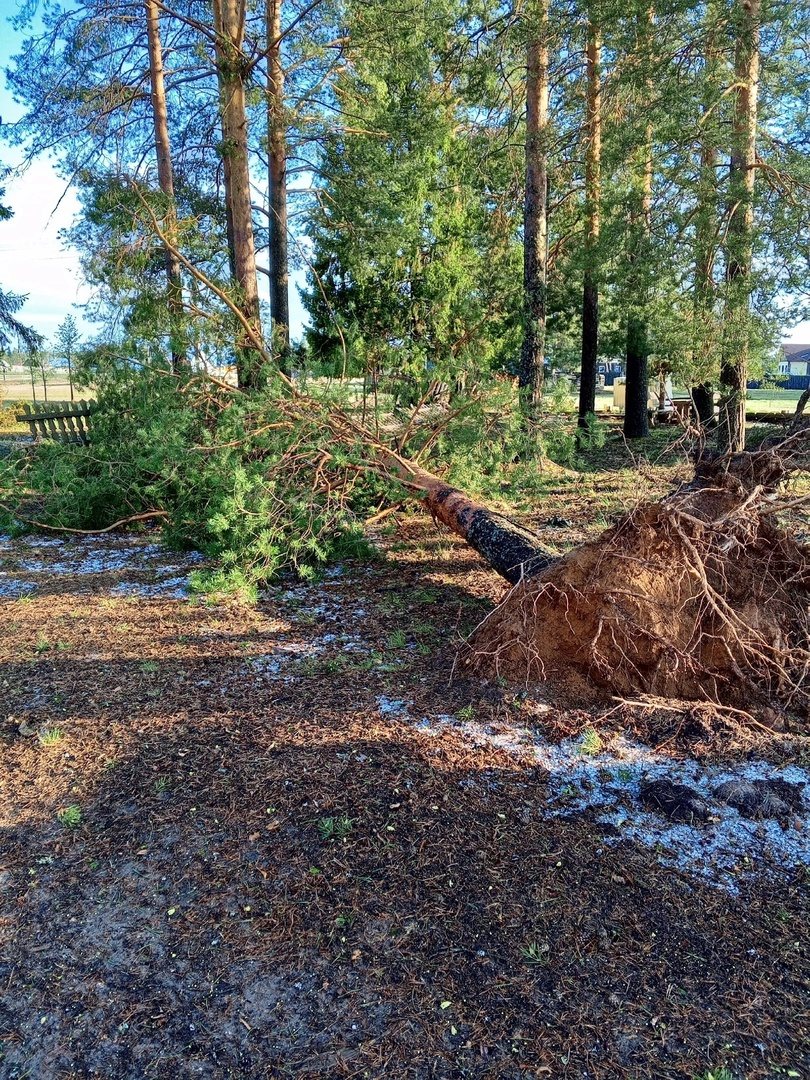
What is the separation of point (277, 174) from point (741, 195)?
7.02 m

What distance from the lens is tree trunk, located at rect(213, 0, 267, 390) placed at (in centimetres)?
703

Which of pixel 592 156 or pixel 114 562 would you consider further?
pixel 592 156

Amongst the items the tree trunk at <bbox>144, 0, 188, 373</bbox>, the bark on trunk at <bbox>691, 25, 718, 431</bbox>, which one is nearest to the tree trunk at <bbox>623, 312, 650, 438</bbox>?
the bark on trunk at <bbox>691, 25, 718, 431</bbox>

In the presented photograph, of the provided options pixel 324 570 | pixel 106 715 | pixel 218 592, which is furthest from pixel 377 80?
pixel 106 715

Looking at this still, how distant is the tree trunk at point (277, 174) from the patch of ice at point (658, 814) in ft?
22.5

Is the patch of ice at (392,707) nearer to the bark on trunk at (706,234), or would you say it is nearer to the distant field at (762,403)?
the bark on trunk at (706,234)

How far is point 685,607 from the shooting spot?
364cm

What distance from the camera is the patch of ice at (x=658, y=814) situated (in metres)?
2.47

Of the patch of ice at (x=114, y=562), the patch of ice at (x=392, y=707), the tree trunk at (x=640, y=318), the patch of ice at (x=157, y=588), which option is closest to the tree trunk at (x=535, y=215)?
the tree trunk at (x=640, y=318)

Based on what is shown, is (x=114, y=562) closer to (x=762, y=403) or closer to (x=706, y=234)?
(x=706, y=234)

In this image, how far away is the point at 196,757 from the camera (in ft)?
10.3

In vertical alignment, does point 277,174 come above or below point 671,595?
above

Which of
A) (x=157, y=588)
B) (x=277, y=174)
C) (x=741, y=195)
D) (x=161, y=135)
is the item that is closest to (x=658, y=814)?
(x=157, y=588)

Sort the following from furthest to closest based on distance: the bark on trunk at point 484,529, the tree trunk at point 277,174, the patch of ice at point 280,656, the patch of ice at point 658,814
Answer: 1. the tree trunk at point 277,174
2. the bark on trunk at point 484,529
3. the patch of ice at point 280,656
4. the patch of ice at point 658,814
